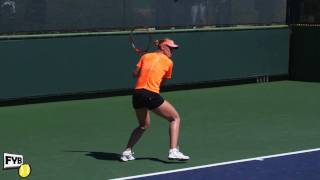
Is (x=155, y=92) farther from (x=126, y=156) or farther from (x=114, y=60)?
(x=114, y=60)

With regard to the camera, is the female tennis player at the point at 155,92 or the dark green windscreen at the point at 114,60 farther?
the dark green windscreen at the point at 114,60

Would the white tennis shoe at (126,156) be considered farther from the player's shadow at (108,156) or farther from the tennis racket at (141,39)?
the tennis racket at (141,39)

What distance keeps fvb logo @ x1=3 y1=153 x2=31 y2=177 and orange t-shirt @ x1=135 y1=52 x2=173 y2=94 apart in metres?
1.67

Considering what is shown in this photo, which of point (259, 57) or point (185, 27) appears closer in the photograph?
point (185, 27)

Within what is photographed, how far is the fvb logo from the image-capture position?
7.84 metres

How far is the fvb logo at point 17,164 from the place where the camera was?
784 cm

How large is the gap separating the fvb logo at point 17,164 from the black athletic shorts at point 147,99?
1534mm

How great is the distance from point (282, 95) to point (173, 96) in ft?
8.13

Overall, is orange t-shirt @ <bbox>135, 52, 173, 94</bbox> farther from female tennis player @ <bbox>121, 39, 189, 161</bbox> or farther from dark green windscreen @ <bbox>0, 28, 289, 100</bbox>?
dark green windscreen @ <bbox>0, 28, 289, 100</bbox>

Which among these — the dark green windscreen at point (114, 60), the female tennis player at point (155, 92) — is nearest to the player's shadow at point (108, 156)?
the female tennis player at point (155, 92)

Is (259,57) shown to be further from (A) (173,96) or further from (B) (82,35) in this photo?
(B) (82,35)

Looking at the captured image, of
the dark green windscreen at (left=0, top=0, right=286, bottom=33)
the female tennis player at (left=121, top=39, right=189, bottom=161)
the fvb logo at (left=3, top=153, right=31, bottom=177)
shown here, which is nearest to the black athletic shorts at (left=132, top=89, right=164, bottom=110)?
the female tennis player at (left=121, top=39, right=189, bottom=161)

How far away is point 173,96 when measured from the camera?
1510 centimetres

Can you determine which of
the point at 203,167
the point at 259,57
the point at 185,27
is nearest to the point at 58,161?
the point at 203,167
